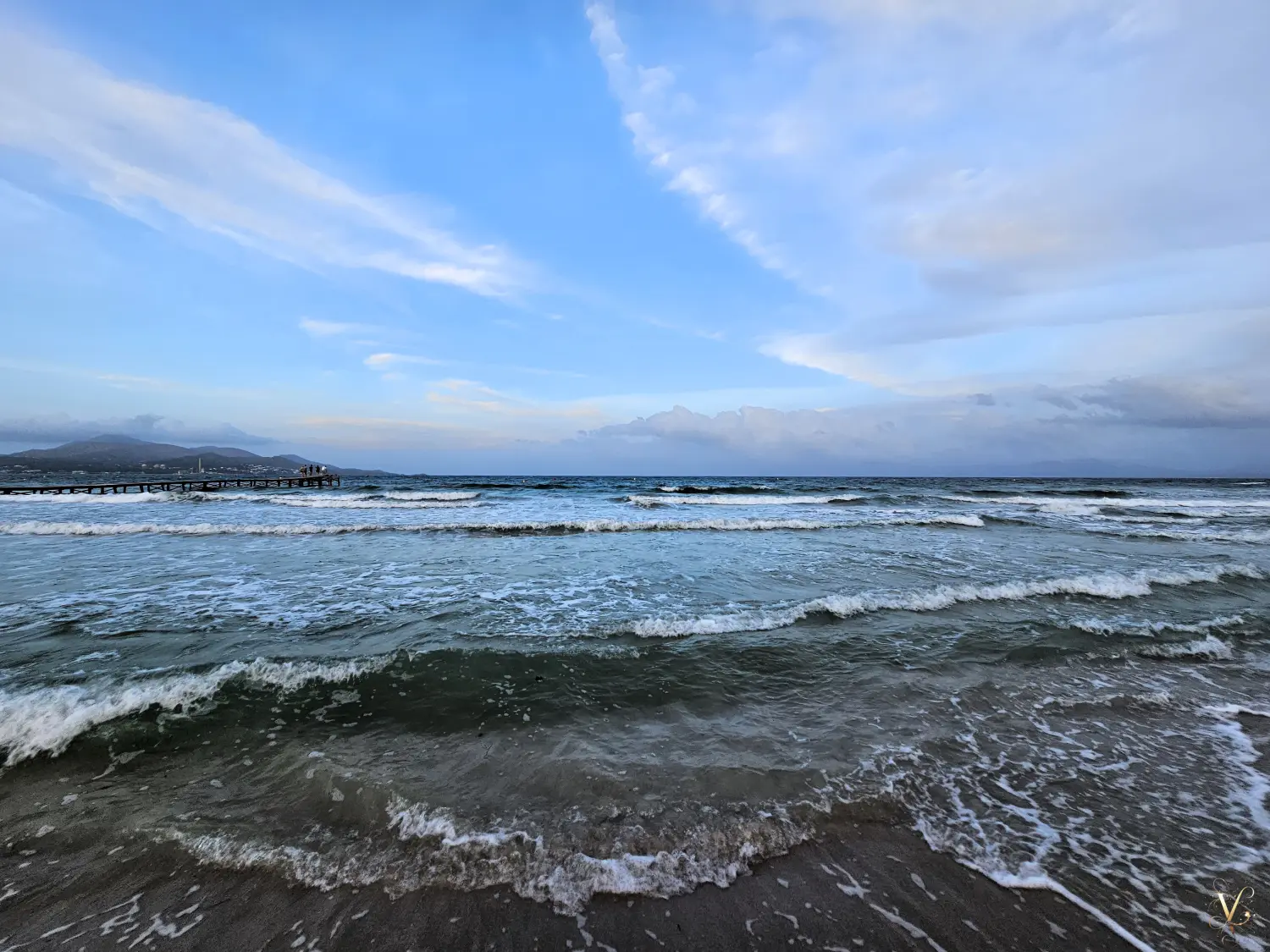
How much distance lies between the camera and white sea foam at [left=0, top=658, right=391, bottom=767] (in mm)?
4188

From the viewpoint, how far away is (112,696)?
15.8 ft

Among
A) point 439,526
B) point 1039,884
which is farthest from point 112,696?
point 439,526

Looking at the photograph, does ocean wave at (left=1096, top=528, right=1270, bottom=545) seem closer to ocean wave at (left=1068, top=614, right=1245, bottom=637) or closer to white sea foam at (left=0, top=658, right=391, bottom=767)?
ocean wave at (left=1068, top=614, right=1245, bottom=637)

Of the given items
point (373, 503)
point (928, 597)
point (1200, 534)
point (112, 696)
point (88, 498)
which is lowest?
point (88, 498)

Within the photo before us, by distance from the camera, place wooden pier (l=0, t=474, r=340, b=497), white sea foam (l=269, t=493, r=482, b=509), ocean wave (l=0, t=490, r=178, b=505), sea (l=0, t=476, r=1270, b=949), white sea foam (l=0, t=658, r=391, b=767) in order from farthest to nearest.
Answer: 1. wooden pier (l=0, t=474, r=340, b=497)
2. ocean wave (l=0, t=490, r=178, b=505)
3. white sea foam (l=269, t=493, r=482, b=509)
4. white sea foam (l=0, t=658, r=391, b=767)
5. sea (l=0, t=476, r=1270, b=949)

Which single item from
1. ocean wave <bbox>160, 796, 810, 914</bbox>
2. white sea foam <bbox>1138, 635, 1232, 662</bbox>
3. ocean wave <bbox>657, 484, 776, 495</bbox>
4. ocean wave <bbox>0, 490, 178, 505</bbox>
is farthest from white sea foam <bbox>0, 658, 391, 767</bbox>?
ocean wave <bbox>657, 484, 776, 495</bbox>

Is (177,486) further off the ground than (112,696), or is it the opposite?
(112,696)

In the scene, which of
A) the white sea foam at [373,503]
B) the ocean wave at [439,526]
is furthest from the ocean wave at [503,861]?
the white sea foam at [373,503]

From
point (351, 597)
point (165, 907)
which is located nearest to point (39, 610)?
point (351, 597)

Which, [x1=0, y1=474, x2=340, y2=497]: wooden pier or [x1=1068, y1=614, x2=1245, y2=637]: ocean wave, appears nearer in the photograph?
[x1=1068, y1=614, x2=1245, y2=637]: ocean wave

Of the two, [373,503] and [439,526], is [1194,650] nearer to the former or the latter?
[439,526]

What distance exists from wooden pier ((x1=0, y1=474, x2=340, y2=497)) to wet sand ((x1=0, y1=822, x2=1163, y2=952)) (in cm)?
4952

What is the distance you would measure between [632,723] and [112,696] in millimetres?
4857

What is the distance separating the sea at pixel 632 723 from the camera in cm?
309
